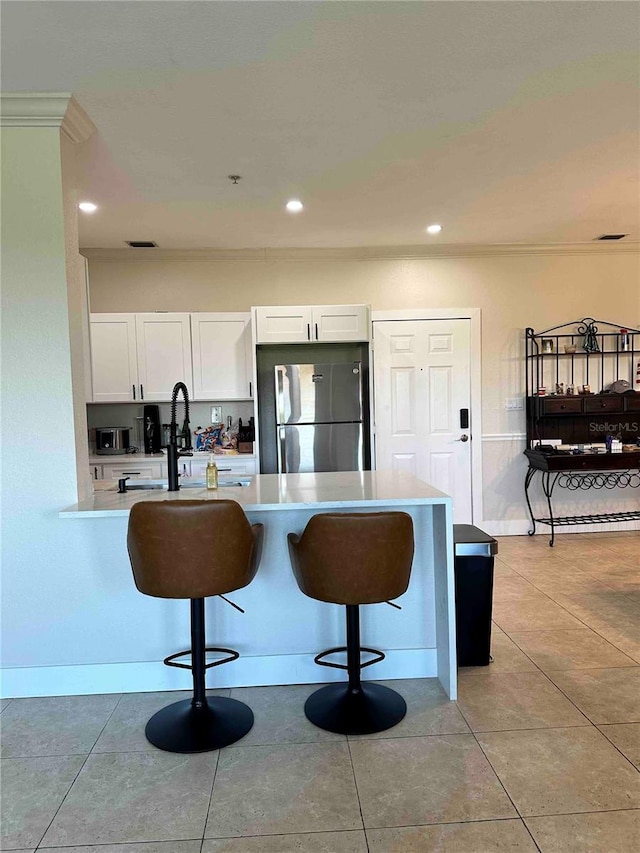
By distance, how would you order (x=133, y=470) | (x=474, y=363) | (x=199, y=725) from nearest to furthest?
(x=199, y=725)
(x=133, y=470)
(x=474, y=363)

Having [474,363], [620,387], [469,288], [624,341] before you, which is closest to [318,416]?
[474,363]

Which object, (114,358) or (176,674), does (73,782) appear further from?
(114,358)

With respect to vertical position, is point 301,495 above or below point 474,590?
above

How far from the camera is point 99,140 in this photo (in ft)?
9.04

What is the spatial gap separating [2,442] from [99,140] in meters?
1.57

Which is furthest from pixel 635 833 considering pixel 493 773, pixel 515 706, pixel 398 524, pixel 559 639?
pixel 559 639

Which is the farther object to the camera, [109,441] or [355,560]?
[109,441]

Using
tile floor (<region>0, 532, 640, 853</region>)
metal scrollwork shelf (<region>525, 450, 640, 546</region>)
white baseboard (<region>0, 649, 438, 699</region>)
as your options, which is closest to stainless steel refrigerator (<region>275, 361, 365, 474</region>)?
metal scrollwork shelf (<region>525, 450, 640, 546</region>)

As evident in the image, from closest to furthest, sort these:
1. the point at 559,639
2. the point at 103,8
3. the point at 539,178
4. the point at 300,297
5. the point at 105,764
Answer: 1. the point at 103,8
2. the point at 105,764
3. the point at 559,639
4. the point at 539,178
5. the point at 300,297

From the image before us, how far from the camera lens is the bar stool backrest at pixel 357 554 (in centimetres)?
204

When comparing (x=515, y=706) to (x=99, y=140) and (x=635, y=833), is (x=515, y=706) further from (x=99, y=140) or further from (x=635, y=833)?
(x=99, y=140)

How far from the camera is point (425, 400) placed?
4.93 meters

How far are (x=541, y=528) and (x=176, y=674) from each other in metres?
3.78

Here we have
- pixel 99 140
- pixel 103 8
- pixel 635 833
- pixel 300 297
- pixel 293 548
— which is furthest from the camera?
pixel 300 297
